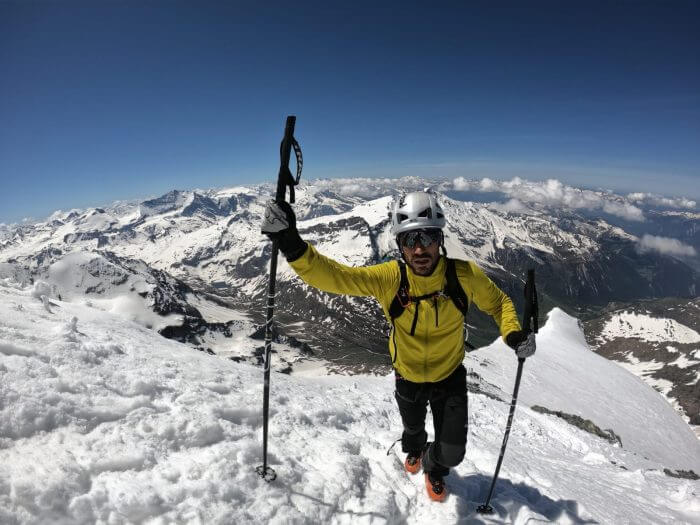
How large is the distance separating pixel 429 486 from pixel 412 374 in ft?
6.66

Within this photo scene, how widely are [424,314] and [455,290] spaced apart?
687mm

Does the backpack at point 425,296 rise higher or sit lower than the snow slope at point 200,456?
higher

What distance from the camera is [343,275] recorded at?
5887mm

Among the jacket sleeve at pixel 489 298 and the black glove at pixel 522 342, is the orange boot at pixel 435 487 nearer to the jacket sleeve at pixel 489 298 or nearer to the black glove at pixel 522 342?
the black glove at pixel 522 342

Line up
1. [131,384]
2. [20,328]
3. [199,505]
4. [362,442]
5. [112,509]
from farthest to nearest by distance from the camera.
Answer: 1. [362,442]
2. [20,328]
3. [131,384]
4. [199,505]
5. [112,509]

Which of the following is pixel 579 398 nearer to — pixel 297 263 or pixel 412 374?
pixel 412 374

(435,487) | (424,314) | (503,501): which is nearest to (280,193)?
(424,314)

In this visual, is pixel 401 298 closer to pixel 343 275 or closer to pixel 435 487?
pixel 343 275

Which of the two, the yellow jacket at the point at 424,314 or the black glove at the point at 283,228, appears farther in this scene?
the yellow jacket at the point at 424,314

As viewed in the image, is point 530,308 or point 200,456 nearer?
point 200,456

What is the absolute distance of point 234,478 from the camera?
5.56 metres

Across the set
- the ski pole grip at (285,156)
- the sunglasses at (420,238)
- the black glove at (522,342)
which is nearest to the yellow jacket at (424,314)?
the black glove at (522,342)

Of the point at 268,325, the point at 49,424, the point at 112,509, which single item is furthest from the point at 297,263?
the point at 49,424

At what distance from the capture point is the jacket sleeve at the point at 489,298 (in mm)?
6562
